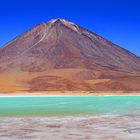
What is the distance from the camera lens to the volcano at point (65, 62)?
93938mm

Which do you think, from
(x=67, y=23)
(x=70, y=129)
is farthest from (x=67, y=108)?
(x=67, y=23)

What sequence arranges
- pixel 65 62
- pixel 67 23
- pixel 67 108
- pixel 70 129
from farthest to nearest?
pixel 67 23
pixel 65 62
pixel 67 108
pixel 70 129

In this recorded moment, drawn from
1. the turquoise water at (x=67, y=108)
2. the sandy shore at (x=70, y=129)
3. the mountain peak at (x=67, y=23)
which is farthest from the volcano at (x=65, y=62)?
the sandy shore at (x=70, y=129)

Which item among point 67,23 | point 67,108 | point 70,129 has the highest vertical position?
point 67,23

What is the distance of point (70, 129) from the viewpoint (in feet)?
50.3

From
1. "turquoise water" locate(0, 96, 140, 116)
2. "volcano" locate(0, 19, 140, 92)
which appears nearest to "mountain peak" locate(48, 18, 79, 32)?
"volcano" locate(0, 19, 140, 92)

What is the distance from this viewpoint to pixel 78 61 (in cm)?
12500

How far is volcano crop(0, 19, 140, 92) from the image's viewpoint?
308 ft

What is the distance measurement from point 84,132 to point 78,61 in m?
111

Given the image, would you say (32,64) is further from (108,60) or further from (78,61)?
(108,60)

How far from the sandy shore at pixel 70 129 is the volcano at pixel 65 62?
225 ft

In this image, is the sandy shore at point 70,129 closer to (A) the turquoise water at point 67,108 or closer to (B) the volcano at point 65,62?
(A) the turquoise water at point 67,108

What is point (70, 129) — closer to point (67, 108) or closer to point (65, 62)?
point (67, 108)

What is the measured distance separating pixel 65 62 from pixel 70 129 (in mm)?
110950
